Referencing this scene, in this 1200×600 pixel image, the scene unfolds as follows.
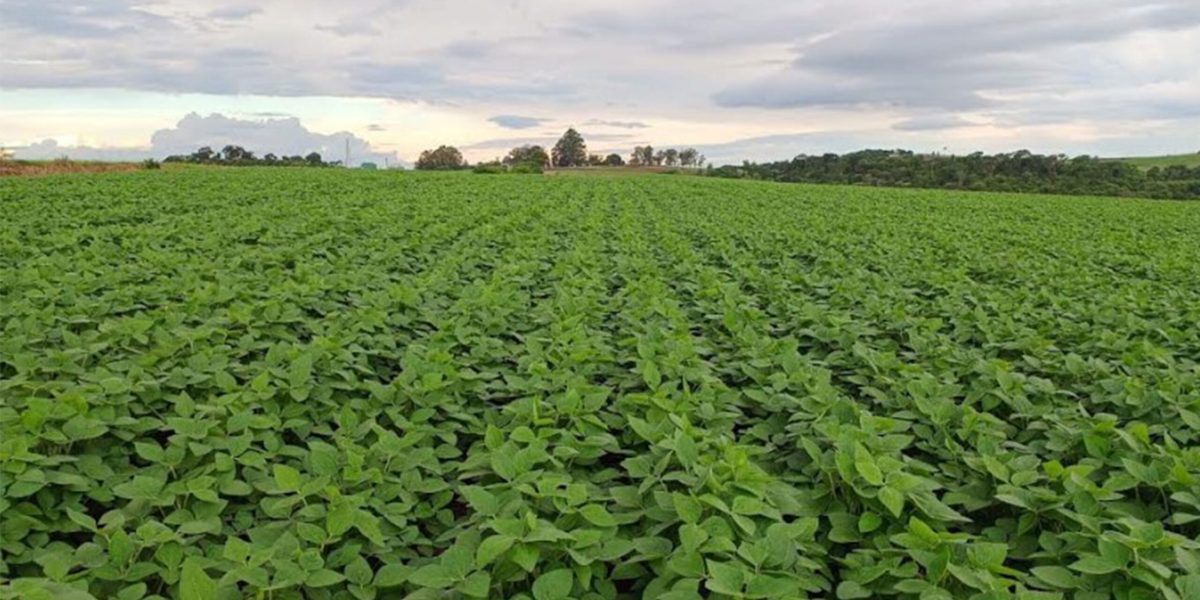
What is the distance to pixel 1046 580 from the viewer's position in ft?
6.50

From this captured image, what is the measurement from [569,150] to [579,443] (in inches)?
4021

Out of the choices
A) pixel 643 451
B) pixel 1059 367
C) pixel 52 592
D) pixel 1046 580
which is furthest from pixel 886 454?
pixel 52 592

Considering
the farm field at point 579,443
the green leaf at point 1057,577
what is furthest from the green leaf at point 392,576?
the green leaf at point 1057,577

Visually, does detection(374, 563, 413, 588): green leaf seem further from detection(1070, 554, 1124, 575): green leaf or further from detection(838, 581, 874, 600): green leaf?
detection(1070, 554, 1124, 575): green leaf

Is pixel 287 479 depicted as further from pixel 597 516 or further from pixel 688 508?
pixel 688 508

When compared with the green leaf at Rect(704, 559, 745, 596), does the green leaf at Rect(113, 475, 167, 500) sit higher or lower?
lower

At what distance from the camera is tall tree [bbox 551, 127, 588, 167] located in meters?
101

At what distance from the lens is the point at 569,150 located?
102875 mm

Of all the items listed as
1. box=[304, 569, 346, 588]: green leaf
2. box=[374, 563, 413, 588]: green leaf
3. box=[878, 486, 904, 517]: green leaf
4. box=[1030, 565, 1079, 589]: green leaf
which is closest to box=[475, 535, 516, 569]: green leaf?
box=[374, 563, 413, 588]: green leaf

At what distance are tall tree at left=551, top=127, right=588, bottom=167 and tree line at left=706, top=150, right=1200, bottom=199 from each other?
34.9m

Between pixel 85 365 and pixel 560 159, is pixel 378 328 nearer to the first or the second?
pixel 85 365

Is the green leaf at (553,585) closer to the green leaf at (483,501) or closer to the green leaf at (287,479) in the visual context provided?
the green leaf at (483,501)

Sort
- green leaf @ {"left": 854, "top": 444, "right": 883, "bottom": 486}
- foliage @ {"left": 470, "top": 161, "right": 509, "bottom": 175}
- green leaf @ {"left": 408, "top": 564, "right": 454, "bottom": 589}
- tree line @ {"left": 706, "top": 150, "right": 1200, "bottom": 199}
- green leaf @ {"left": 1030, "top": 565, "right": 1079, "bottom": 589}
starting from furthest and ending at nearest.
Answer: foliage @ {"left": 470, "top": 161, "right": 509, "bottom": 175} → tree line @ {"left": 706, "top": 150, "right": 1200, "bottom": 199} → green leaf @ {"left": 854, "top": 444, "right": 883, "bottom": 486} → green leaf @ {"left": 1030, "top": 565, "right": 1079, "bottom": 589} → green leaf @ {"left": 408, "top": 564, "right": 454, "bottom": 589}

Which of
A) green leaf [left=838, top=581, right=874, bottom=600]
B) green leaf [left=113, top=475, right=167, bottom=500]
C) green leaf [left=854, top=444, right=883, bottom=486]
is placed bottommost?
green leaf [left=838, top=581, right=874, bottom=600]
